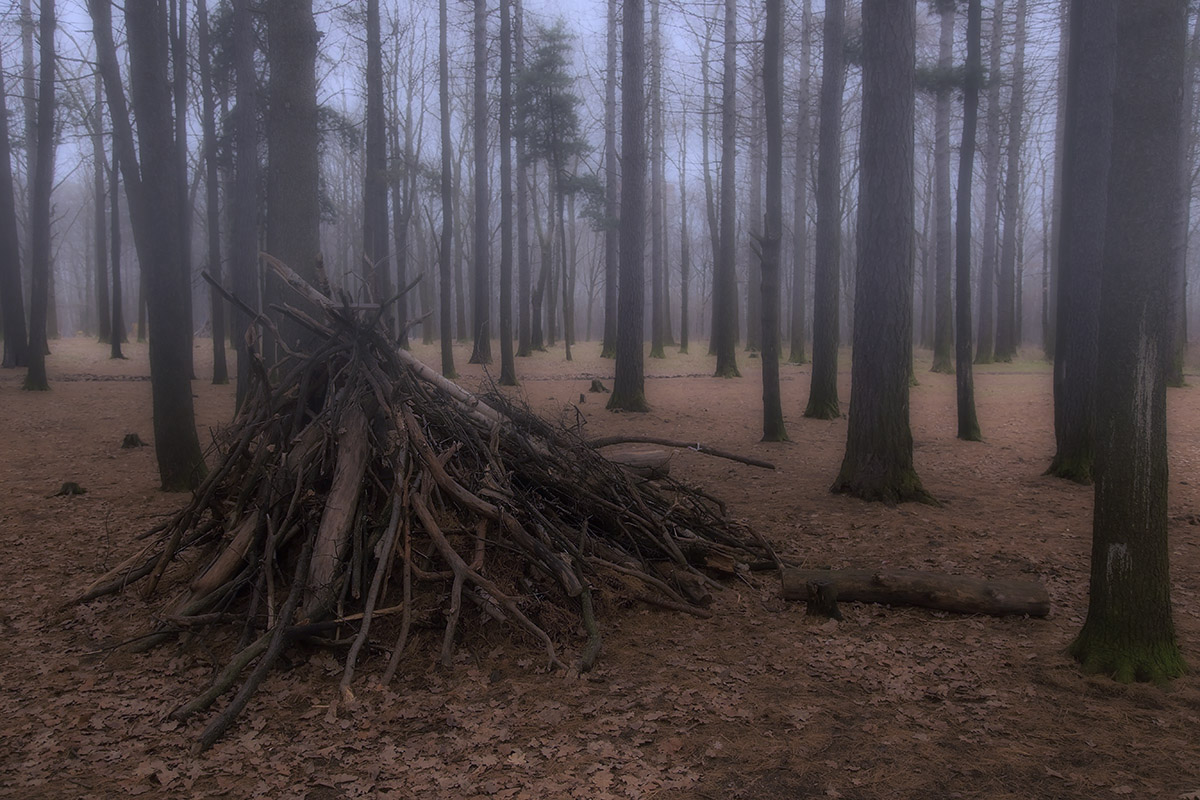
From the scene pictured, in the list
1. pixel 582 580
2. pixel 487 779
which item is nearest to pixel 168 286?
pixel 582 580

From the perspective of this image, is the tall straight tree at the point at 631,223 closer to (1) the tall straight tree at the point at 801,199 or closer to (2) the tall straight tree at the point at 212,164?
(2) the tall straight tree at the point at 212,164

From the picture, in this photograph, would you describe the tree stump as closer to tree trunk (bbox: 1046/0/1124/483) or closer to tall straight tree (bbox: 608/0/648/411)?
tree trunk (bbox: 1046/0/1124/483)

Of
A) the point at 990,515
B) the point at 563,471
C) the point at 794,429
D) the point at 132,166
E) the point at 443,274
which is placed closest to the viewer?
the point at 563,471

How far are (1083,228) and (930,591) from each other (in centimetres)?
578

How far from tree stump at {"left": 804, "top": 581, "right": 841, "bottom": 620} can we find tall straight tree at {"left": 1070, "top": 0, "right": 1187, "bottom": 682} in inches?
65.5

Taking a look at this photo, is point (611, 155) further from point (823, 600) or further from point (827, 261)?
point (823, 600)

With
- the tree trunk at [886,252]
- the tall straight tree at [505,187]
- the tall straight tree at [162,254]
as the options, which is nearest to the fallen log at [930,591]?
the tree trunk at [886,252]

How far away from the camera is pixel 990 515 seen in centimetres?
778

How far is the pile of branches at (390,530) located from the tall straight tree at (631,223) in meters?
7.85

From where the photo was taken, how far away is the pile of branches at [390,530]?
4.78m

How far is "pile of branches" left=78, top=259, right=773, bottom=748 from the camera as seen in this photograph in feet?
15.7

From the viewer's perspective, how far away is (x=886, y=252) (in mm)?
8234

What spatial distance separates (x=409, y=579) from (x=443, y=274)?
624 inches

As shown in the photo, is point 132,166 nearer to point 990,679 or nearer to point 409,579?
point 409,579
